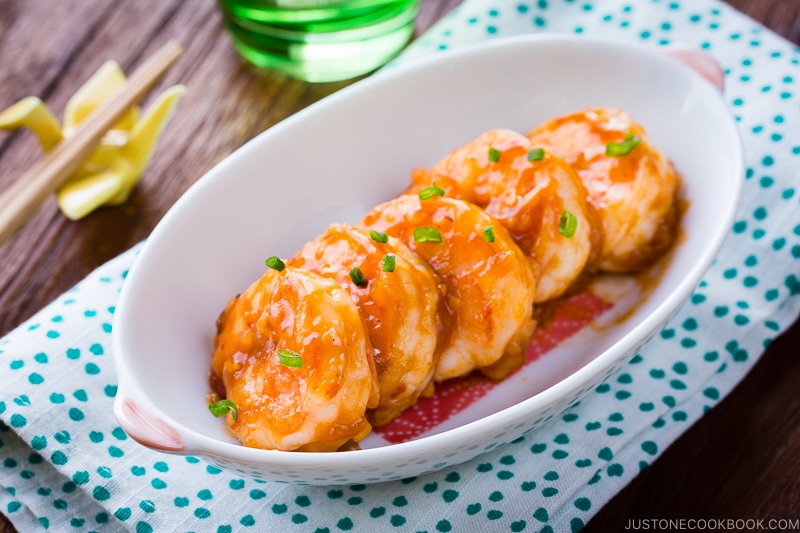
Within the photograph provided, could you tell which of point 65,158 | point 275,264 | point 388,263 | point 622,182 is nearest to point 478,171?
point 622,182

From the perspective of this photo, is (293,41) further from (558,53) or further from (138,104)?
(558,53)

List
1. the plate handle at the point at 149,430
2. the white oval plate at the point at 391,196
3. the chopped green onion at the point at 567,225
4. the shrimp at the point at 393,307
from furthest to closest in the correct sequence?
1. the chopped green onion at the point at 567,225
2. the shrimp at the point at 393,307
3. the white oval plate at the point at 391,196
4. the plate handle at the point at 149,430

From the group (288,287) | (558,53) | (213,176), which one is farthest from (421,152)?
(288,287)

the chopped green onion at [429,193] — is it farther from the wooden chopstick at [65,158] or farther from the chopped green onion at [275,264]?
the wooden chopstick at [65,158]

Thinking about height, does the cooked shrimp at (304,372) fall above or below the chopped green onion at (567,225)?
below

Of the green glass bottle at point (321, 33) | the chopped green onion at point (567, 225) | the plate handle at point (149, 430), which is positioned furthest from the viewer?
the green glass bottle at point (321, 33)

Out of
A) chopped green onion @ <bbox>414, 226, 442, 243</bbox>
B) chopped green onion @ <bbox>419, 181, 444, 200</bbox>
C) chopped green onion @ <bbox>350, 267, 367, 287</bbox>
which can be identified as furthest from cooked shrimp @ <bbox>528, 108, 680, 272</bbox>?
chopped green onion @ <bbox>350, 267, 367, 287</bbox>

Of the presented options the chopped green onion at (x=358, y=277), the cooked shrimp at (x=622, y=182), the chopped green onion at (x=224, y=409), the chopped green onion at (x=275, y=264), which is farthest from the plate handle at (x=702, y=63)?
the chopped green onion at (x=224, y=409)

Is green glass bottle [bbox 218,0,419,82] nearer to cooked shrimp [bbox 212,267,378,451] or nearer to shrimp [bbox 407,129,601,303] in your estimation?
shrimp [bbox 407,129,601,303]

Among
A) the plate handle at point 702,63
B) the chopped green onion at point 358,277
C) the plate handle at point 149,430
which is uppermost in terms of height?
the plate handle at point 702,63
